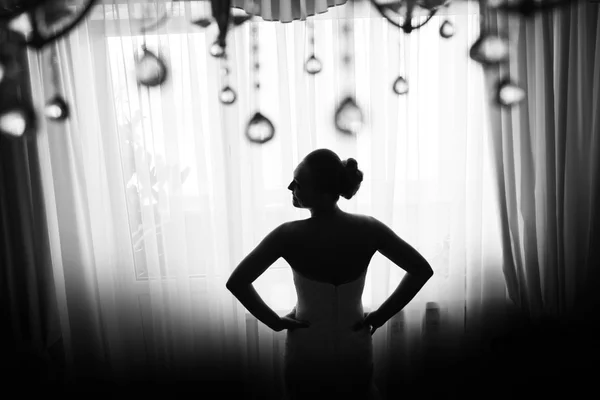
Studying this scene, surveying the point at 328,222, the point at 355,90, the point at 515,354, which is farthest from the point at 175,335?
the point at 515,354

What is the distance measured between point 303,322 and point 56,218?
966 millimetres

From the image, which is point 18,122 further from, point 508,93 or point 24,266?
point 508,93

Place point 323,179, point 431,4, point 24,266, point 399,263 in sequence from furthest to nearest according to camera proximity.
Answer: point 24,266, point 431,4, point 399,263, point 323,179

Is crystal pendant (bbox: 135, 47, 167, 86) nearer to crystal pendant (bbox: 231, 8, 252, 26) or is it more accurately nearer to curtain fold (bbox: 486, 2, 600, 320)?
crystal pendant (bbox: 231, 8, 252, 26)

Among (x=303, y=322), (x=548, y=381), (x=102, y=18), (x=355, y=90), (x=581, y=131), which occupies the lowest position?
(x=548, y=381)

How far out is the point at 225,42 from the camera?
4.48ft

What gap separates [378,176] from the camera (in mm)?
1435

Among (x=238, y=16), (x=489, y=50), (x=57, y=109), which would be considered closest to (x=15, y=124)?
(x=57, y=109)

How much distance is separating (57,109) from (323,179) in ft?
3.12

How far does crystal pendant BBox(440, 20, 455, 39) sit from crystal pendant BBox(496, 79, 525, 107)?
231mm

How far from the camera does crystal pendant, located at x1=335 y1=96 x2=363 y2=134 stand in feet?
4.59

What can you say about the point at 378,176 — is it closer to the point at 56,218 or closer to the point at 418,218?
the point at 418,218

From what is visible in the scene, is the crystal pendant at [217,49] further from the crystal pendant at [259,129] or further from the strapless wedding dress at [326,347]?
the strapless wedding dress at [326,347]

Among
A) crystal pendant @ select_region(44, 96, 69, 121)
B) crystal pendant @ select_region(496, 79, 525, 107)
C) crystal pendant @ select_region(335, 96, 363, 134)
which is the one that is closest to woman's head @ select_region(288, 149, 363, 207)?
crystal pendant @ select_region(335, 96, 363, 134)
